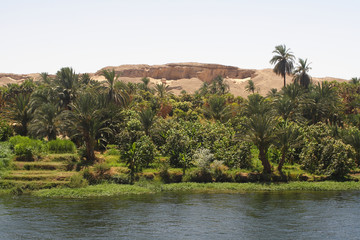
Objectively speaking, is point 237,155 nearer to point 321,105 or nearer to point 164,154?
point 164,154

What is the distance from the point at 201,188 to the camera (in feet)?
112

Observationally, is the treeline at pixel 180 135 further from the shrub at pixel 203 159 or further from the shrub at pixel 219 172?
the shrub at pixel 219 172

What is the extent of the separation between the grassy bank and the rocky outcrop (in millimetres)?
149252

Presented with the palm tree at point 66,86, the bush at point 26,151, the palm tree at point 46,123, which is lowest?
the bush at point 26,151

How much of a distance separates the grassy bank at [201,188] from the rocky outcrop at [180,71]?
14925 centimetres

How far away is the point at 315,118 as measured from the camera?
56812mm

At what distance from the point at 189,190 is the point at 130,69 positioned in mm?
157162

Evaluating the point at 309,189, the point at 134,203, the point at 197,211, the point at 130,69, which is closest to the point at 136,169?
the point at 134,203

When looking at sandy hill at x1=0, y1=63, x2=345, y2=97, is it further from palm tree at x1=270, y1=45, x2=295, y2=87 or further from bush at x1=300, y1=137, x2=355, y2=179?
bush at x1=300, y1=137, x2=355, y2=179

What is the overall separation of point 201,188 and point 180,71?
15159 centimetres

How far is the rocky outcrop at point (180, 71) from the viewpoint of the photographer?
183 m

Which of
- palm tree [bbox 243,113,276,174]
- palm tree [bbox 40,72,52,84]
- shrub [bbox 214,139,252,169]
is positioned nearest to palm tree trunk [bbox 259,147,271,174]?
palm tree [bbox 243,113,276,174]

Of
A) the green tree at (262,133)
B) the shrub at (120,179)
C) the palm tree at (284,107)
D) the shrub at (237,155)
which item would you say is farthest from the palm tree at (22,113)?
the palm tree at (284,107)

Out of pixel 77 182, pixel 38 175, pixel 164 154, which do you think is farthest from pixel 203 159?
pixel 38 175
